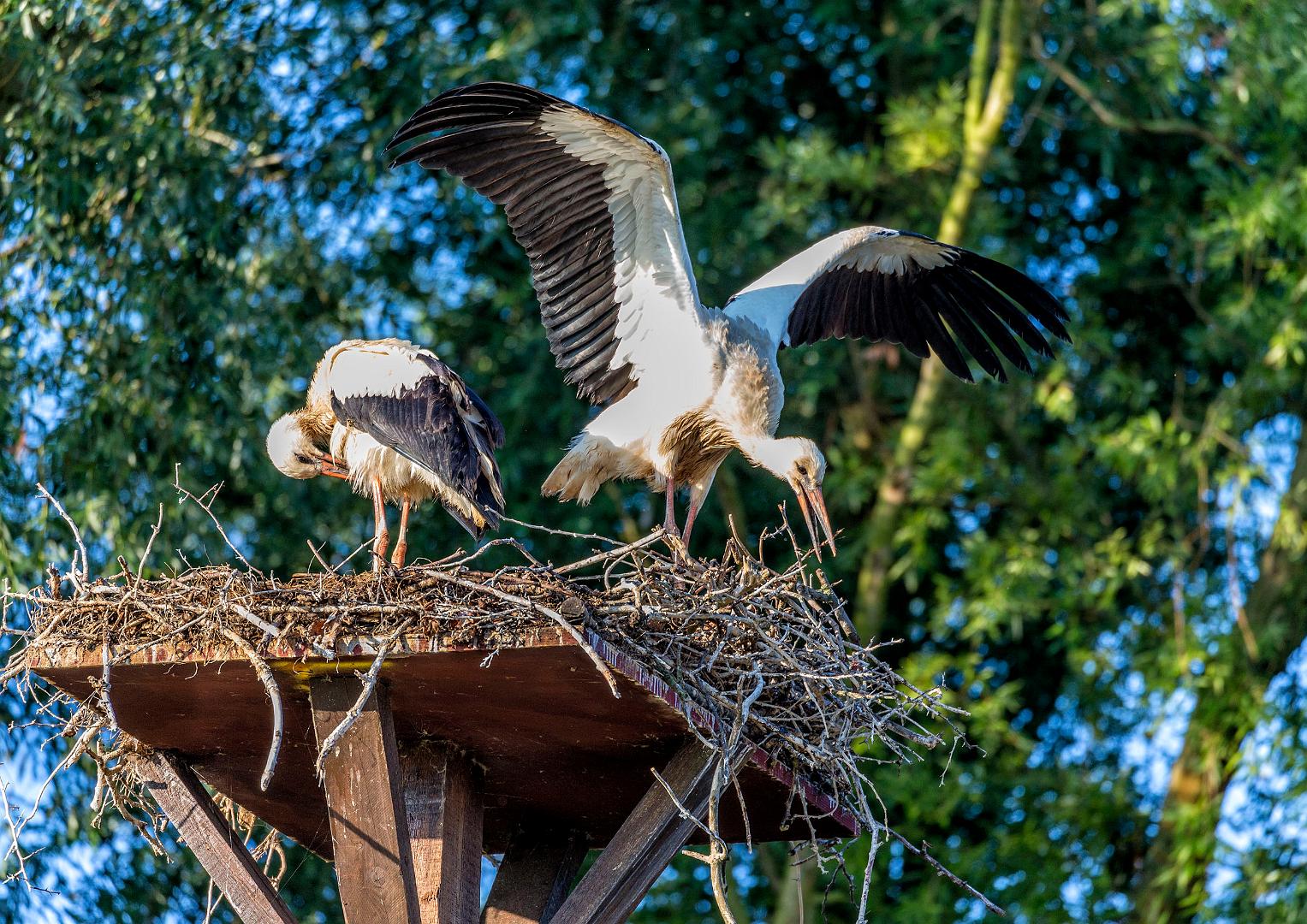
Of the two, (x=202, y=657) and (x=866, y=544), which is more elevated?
(x=866, y=544)

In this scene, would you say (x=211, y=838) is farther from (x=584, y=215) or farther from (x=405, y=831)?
(x=584, y=215)

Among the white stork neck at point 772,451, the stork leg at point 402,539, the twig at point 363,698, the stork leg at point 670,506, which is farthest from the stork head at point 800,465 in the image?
the twig at point 363,698

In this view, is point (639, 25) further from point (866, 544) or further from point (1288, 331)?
point (1288, 331)

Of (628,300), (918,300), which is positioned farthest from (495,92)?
(918,300)

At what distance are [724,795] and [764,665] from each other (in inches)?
13.9

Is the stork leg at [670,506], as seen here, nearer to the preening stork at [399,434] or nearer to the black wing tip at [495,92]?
the preening stork at [399,434]

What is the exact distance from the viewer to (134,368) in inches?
285

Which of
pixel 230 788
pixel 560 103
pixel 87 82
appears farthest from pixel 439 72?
pixel 230 788

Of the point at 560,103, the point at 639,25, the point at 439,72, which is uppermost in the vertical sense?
the point at 639,25

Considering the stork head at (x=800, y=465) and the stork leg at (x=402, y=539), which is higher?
the stork head at (x=800, y=465)

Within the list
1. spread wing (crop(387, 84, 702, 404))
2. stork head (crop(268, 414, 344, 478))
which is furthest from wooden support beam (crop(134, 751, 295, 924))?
stork head (crop(268, 414, 344, 478))

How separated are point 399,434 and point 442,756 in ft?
5.42

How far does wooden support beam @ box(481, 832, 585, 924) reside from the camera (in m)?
4.20

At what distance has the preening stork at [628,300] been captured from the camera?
5469mm
